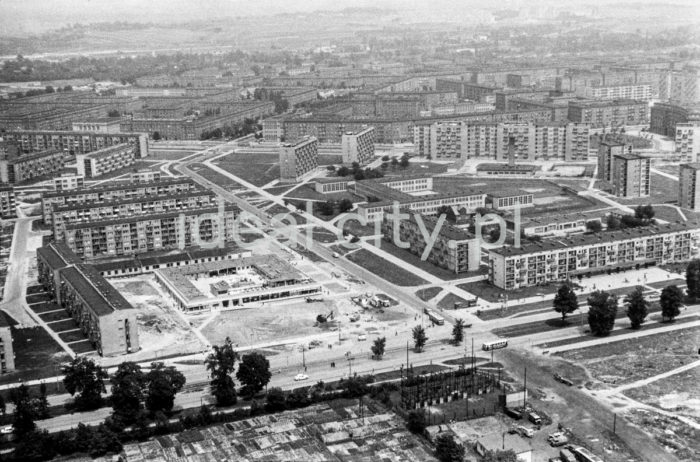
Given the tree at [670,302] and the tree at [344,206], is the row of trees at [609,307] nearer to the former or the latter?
the tree at [670,302]

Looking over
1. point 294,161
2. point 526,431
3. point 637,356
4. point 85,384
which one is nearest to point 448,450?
point 526,431

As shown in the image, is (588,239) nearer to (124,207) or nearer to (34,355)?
(34,355)

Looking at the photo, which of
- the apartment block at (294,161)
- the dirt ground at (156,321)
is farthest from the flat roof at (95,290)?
the apartment block at (294,161)

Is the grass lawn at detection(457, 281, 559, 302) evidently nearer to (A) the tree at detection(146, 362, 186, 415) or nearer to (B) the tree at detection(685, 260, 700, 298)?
(B) the tree at detection(685, 260, 700, 298)

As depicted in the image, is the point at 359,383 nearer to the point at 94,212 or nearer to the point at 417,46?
the point at 94,212

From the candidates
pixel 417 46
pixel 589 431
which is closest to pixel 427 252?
pixel 589 431
